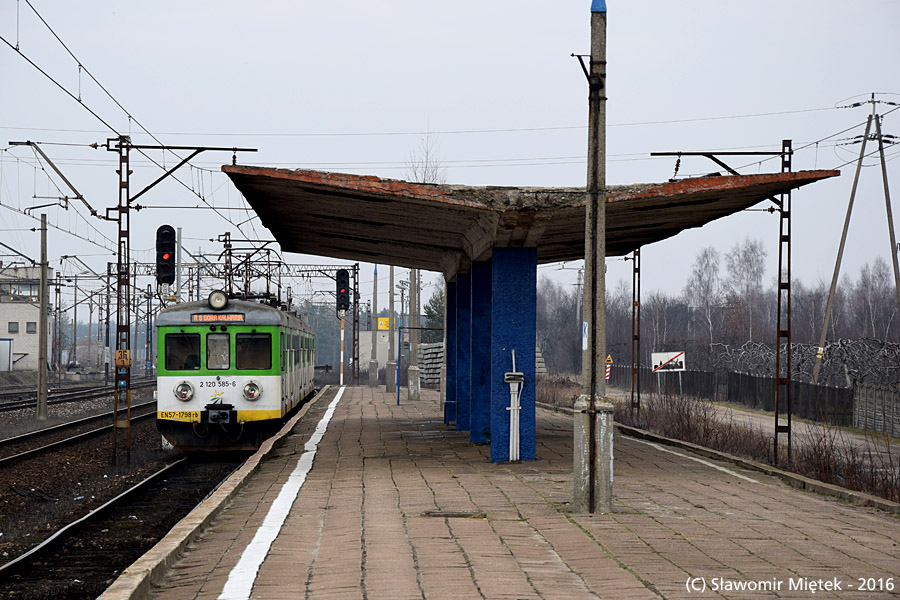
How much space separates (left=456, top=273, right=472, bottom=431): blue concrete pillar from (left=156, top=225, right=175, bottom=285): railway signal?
5457 millimetres

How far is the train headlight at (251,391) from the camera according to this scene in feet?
56.2

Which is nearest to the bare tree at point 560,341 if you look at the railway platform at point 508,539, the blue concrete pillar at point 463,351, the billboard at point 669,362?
the billboard at point 669,362

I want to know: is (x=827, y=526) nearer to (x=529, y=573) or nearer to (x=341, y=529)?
(x=529, y=573)

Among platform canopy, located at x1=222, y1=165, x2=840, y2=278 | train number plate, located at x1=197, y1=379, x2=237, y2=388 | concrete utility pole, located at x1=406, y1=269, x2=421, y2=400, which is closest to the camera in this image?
platform canopy, located at x1=222, y1=165, x2=840, y2=278

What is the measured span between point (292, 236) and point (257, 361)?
7.73ft

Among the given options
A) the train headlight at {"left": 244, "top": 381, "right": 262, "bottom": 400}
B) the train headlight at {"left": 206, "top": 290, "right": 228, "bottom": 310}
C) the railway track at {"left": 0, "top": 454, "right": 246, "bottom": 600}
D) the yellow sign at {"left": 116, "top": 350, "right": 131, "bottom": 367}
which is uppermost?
the train headlight at {"left": 206, "top": 290, "right": 228, "bottom": 310}

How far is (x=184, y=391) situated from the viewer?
55.5 ft

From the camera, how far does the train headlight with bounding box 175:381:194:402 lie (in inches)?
664

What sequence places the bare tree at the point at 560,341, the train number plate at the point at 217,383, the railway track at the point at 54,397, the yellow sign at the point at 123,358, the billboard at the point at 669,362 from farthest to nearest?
the bare tree at the point at 560,341, the railway track at the point at 54,397, the billboard at the point at 669,362, the yellow sign at the point at 123,358, the train number plate at the point at 217,383

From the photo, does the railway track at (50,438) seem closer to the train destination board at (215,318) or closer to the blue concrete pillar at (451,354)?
the train destination board at (215,318)

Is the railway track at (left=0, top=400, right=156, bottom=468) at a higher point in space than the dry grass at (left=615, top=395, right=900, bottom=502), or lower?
lower

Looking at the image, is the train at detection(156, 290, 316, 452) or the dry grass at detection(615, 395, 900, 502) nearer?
the dry grass at detection(615, 395, 900, 502)

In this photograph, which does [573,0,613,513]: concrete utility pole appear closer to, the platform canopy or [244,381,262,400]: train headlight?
the platform canopy

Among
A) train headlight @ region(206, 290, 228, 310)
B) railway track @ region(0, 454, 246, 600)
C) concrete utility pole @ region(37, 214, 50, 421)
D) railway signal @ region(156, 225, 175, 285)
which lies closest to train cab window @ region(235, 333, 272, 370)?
train headlight @ region(206, 290, 228, 310)
